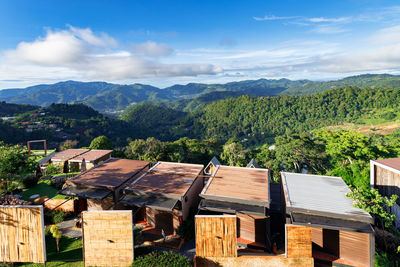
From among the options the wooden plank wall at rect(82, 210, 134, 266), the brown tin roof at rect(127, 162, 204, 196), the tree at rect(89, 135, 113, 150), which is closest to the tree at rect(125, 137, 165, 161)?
the tree at rect(89, 135, 113, 150)

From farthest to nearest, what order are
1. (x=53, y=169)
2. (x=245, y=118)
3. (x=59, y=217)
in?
(x=245, y=118), (x=53, y=169), (x=59, y=217)

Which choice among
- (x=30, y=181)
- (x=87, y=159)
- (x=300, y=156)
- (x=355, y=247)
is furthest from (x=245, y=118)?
(x=355, y=247)

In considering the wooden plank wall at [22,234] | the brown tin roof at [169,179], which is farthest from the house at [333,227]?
the wooden plank wall at [22,234]

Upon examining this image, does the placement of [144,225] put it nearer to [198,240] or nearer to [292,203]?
[198,240]

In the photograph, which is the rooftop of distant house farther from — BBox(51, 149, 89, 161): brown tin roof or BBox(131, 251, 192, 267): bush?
BBox(51, 149, 89, 161): brown tin roof

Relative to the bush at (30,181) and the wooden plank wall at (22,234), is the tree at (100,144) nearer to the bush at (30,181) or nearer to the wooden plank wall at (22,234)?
the bush at (30,181)

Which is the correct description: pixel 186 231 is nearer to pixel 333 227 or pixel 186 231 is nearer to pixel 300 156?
pixel 333 227
